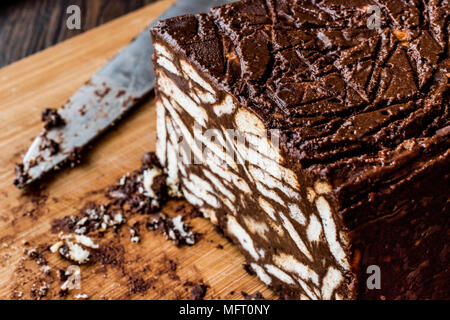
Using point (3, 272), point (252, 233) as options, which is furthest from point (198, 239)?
point (3, 272)

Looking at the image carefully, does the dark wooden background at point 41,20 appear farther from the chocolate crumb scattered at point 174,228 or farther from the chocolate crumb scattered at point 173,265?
the chocolate crumb scattered at point 173,265

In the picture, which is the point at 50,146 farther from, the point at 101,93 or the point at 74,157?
the point at 101,93

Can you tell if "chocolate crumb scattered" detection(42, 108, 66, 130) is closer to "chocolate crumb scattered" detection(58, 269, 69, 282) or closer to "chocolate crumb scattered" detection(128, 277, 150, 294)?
"chocolate crumb scattered" detection(58, 269, 69, 282)

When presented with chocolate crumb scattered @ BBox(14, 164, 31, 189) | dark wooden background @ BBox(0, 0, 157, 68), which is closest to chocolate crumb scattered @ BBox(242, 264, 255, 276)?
chocolate crumb scattered @ BBox(14, 164, 31, 189)

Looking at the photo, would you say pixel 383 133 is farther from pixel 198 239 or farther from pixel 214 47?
pixel 198 239
